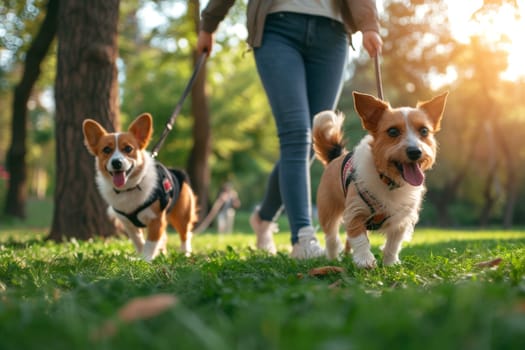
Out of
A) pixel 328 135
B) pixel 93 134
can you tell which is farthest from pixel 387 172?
pixel 93 134

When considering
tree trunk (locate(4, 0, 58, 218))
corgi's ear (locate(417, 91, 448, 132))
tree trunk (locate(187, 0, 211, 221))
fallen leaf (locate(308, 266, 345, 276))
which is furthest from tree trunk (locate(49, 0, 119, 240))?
tree trunk (locate(187, 0, 211, 221))

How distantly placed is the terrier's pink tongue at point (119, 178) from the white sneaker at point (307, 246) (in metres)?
1.61

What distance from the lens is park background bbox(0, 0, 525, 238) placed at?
6809mm

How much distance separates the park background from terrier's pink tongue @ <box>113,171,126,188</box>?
165 cm

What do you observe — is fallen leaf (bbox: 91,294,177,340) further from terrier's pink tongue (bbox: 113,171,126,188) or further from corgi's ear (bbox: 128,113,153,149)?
corgi's ear (bbox: 128,113,153,149)

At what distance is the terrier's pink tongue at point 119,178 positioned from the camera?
485 centimetres

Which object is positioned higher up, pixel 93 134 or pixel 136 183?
pixel 93 134

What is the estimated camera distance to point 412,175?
3582 mm

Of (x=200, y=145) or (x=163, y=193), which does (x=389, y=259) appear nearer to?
(x=163, y=193)

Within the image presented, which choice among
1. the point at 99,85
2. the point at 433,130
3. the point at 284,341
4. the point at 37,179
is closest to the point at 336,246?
the point at 433,130

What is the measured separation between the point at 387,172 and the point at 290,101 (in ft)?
4.27

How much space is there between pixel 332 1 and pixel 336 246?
6.82ft

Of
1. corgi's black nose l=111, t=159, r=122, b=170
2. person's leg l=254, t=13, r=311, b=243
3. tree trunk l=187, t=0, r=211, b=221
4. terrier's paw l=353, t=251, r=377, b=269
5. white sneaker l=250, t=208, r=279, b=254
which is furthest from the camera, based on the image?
tree trunk l=187, t=0, r=211, b=221

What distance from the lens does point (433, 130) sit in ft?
12.6
